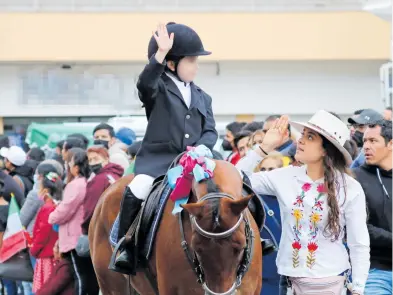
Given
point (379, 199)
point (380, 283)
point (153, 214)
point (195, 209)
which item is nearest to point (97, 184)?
point (153, 214)

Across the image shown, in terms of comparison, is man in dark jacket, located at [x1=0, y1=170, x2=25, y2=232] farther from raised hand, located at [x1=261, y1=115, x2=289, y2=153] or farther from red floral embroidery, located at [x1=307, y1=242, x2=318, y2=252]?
red floral embroidery, located at [x1=307, y1=242, x2=318, y2=252]

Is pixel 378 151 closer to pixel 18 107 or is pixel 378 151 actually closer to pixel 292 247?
pixel 292 247

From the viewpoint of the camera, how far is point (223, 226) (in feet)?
18.1

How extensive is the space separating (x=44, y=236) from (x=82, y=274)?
87 centimetres

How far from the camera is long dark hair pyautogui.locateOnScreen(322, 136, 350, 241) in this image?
6.25 metres

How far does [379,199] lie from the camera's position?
7.38 meters

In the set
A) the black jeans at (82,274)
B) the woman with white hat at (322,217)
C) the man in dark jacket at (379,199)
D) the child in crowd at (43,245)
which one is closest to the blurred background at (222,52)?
the child in crowd at (43,245)

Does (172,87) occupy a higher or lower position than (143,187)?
higher

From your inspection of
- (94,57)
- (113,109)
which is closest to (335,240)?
(113,109)

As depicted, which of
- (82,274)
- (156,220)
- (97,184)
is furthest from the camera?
(82,274)

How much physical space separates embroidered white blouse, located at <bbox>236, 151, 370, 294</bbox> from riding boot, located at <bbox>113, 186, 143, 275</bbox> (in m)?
1.17

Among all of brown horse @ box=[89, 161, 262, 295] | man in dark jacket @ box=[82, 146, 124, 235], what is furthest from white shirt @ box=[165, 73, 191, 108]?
man in dark jacket @ box=[82, 146, 124, 235]

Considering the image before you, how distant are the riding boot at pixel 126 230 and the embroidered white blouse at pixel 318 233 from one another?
1.17 m

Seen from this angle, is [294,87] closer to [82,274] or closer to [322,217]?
[82,274]
